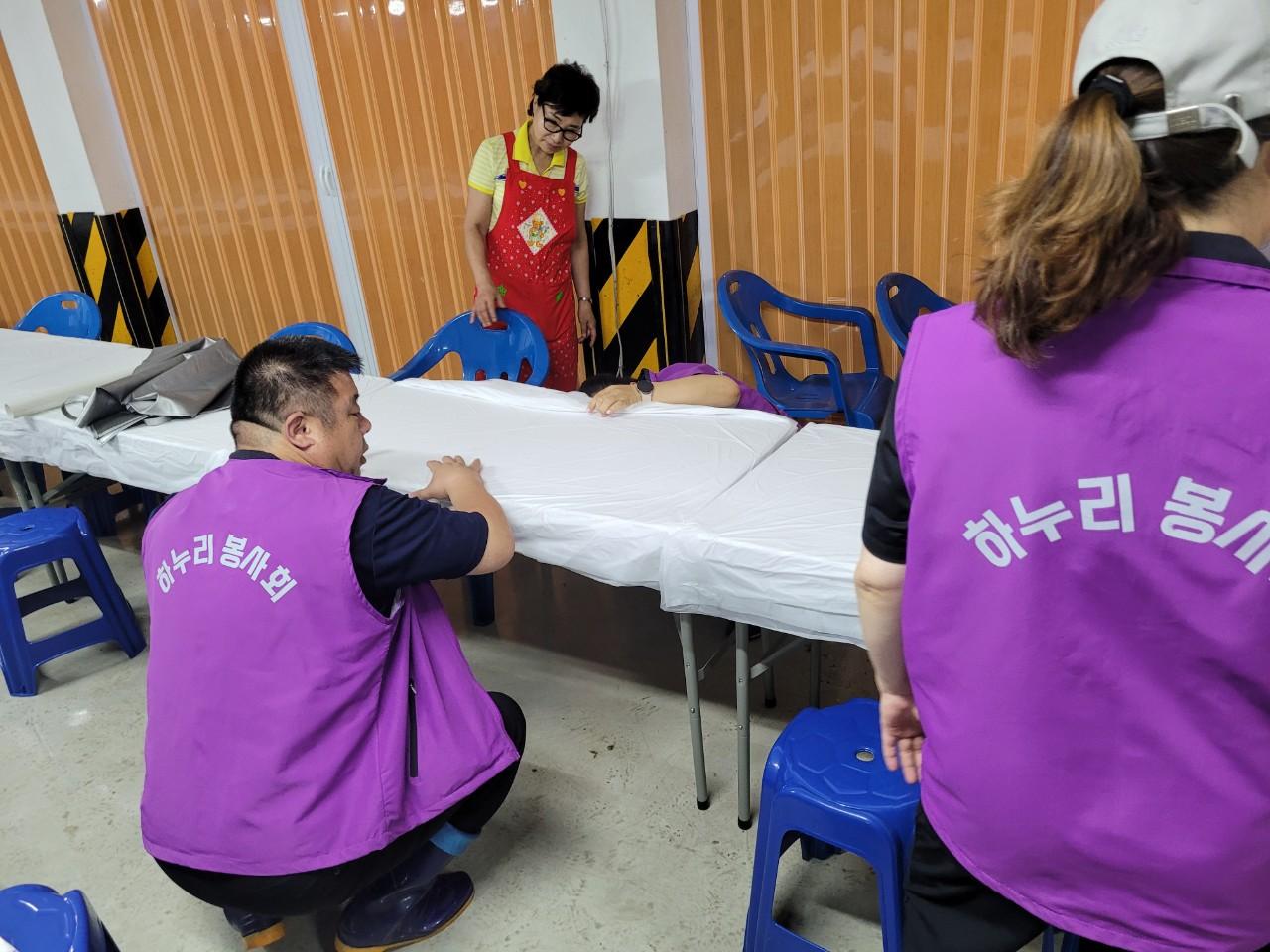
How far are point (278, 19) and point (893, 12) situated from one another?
2654 millimetres

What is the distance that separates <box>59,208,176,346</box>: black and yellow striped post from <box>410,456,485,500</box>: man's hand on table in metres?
3.88

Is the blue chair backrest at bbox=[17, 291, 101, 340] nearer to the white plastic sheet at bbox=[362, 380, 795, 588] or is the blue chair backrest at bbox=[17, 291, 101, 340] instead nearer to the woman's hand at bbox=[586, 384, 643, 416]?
the white plastic sheet at bbox=[362, 380, 795, 588]

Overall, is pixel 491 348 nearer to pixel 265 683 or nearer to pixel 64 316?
pixel 265 683

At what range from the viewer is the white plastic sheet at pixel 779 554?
4.83ft

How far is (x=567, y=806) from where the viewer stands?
6.52ft

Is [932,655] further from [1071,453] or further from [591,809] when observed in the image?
[591,809]

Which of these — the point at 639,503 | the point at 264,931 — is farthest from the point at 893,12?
the point at 264,931

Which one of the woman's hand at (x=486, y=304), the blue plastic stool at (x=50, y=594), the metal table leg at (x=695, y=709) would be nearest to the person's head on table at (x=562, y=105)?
the woman's hand at (x=486, y=304)

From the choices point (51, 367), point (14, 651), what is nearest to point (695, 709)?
point (14, 651)

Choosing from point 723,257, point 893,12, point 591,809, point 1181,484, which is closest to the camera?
point 1181,484

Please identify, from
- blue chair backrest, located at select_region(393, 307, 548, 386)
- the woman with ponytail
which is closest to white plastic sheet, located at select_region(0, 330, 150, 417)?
blue chair backrest, located at select_region(393, 307, 548, 386)

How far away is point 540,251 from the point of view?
125 inches

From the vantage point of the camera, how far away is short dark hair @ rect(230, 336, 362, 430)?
1.57 m

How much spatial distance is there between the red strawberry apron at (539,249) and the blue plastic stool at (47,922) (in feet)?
7.61
